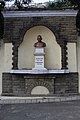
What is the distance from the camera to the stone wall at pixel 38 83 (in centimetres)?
1195

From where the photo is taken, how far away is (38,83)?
39.3 ft

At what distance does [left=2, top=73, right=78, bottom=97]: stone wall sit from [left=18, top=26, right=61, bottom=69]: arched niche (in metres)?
0.53

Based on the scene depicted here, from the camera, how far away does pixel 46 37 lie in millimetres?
12648

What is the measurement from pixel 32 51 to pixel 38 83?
4.57 feet

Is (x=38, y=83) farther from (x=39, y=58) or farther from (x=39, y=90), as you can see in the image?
(x=39, y=58)

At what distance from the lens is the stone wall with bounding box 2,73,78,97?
12.0 m

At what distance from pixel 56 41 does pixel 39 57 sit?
97cm

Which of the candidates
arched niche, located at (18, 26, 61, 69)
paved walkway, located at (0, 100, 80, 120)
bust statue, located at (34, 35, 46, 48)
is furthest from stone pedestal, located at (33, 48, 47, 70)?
paved walkway, located at (0, 100, 80, 120)

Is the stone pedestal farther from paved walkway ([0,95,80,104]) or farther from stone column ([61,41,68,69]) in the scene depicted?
paved walkway ([0,95,80,104])

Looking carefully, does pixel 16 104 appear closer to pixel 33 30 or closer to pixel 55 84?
pixel 55 84

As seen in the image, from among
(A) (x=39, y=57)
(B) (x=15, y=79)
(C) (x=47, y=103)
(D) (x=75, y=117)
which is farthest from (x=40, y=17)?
(D) (x=75, y=117)

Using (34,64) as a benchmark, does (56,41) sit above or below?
above

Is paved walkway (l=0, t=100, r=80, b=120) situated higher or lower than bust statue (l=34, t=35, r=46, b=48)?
lower

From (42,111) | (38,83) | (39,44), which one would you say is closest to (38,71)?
(38,83)
